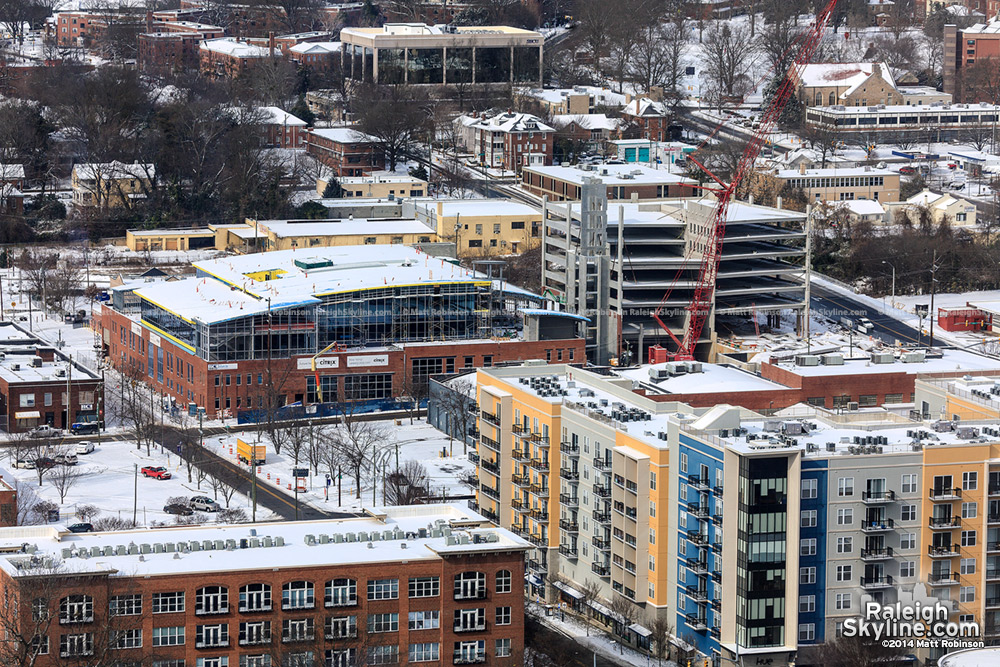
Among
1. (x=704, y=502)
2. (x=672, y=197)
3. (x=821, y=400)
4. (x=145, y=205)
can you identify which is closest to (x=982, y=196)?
(x=672, y=197)

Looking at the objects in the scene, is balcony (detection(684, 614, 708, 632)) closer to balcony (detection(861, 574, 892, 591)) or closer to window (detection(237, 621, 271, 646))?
balcony (detection(861, 574, 892, 591))

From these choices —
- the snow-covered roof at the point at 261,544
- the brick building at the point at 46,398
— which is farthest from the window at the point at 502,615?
the brick building at the point at 46,398

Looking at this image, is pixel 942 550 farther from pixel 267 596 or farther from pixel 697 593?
pixel 267 596

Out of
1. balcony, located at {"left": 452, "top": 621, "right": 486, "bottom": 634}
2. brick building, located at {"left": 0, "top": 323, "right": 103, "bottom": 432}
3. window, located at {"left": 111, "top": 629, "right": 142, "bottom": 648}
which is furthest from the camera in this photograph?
brick building, located at {"left": 0, "top": 323, "right": 103, "bottom": 432}

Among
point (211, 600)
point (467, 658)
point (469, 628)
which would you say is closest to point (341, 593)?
point (211, 600)

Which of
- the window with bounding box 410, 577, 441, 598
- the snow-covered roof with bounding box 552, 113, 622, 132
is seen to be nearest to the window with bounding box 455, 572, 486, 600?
the window with bounding box 410, 577, 441, 598

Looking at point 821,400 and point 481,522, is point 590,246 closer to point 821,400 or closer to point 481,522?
point 821,400
